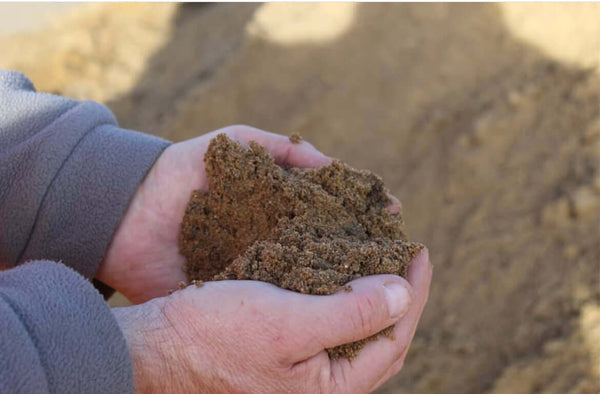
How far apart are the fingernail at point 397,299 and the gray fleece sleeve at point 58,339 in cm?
54

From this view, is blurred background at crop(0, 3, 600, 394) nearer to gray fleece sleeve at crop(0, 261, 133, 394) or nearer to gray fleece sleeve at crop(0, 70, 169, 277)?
gray fleece sleeve at crop(0, 70, 169, 277)

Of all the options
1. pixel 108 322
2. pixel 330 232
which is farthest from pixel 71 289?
pixel 330 232

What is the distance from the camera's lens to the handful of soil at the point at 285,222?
4.55ft

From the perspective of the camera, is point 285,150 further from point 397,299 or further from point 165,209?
point 397,299

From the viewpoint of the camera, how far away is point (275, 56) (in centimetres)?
339

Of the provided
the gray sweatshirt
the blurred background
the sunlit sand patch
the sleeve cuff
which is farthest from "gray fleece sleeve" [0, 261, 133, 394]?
the sunlit sand patch

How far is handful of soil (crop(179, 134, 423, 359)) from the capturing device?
4.55 feet

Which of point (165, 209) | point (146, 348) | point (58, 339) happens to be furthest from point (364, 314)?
point (165, 209)

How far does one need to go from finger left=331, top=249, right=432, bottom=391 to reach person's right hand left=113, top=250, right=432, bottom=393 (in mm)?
21

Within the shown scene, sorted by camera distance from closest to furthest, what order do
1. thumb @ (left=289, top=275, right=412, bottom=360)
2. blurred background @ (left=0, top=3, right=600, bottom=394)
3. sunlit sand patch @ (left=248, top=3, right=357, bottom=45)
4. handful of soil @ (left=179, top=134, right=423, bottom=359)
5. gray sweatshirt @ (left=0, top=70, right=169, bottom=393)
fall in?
1. thumb @ (left=289, top=275, right=412, bottom=360)
2. handful of soil @ (left=179, top=134, right=423, bottom=359)
3. gray sweatshirt @ (left=0, top=70, right=169, bottom=393)
4. blurred background @ (left=0, top=3, right=600, bottom=394)
5. sunlit sand patch @ (left=248, top=3, right=357, bottom=45)

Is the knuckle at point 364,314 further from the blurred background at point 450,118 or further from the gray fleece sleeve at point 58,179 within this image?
the blurred background at point 450,118

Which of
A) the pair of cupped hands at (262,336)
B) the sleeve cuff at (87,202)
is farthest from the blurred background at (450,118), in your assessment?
the sleeve cuff at (87,202)

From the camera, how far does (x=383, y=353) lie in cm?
138

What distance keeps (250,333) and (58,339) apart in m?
0.37
